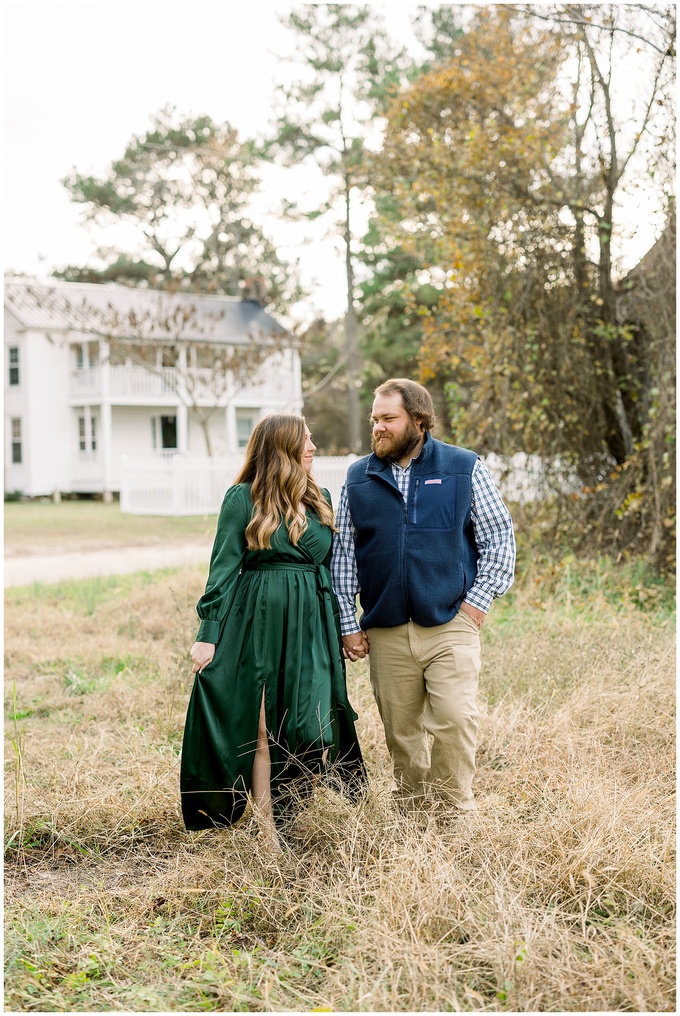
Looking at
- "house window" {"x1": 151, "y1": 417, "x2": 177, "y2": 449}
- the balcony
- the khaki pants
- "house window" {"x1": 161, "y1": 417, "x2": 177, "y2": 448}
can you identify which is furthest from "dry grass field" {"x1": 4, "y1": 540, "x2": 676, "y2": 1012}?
"house window" {"x1": 161, "y1": 417, "x2": 177, "y2": 448}

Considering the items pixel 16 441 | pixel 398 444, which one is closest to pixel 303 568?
pixel 398 444

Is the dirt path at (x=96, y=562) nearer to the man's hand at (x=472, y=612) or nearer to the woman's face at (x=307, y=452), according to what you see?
the woman's face at (x=307, y=452)

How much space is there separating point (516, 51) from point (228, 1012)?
909cm

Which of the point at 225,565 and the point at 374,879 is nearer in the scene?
the point at 374,879

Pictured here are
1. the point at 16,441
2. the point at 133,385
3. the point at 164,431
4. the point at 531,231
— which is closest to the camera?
the point at 531,231

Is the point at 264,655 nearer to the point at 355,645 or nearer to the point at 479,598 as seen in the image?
the point at 355,645

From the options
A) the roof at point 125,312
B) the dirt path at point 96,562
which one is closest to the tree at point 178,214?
the roof at point 125,312

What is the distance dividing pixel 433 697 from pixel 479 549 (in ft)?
2.09

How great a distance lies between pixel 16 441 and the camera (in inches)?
1198

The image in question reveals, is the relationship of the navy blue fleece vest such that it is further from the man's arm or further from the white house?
the white house

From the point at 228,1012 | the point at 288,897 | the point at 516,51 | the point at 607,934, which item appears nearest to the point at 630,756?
the point at 607,934

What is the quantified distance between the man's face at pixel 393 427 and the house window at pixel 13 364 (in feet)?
95.0

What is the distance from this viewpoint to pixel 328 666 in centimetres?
380

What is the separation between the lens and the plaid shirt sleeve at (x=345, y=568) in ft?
12.9
